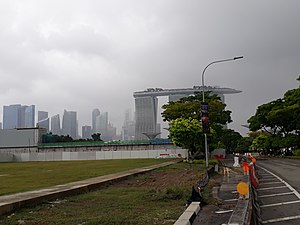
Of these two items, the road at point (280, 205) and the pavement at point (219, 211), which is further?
the road at point (280, 205)

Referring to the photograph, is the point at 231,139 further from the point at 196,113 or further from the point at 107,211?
the point at 107,211

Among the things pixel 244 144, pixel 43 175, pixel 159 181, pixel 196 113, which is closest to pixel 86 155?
pixel 196 113

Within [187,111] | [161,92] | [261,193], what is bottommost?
[261,193]

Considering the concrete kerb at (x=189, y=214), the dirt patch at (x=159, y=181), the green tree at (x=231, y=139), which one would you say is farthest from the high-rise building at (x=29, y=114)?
the concrete kerb at (x=189, y=214)

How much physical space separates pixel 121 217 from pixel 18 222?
2.40m

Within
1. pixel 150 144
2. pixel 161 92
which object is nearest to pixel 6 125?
pixel 161 92

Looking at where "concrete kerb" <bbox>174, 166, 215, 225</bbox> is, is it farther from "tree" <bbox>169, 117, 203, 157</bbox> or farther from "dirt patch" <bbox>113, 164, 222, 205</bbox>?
"tree" <bbox>169, 117, 203, 157</bbox>

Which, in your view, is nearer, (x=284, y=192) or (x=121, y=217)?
(x=121, y=217)

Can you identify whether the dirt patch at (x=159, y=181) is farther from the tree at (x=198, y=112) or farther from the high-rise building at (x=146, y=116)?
the high-rise building at (x=146, y=116)

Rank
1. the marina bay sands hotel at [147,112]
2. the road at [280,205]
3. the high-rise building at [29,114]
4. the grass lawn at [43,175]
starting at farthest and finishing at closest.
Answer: the high-rise building at [29,114]
the marina bay sands hotel at [147,112]
the grass lawn at [43,175]
the road at [280,205]

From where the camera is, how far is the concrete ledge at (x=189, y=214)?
8.39 metres

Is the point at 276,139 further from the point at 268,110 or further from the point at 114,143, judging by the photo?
the point at 114,143

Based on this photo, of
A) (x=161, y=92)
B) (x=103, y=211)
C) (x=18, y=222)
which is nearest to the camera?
(x=18, y=222)

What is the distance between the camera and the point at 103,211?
1033 cm
